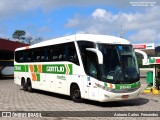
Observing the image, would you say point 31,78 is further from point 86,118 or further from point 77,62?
point 86,118

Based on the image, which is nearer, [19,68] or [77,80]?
[77,80]

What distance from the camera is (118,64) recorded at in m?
14.3

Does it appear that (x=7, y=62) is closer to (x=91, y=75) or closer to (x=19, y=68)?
(x=19, y=68)

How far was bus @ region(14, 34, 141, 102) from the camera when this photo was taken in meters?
14.0

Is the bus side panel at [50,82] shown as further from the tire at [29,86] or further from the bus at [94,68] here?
the tire at [29,86]

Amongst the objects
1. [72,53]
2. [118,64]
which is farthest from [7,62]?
[118,64]

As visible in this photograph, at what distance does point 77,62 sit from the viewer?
1555 centimetres

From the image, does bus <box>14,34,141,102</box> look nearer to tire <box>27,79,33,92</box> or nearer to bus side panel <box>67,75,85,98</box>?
bus side panel <box>67,75,85,98</box>

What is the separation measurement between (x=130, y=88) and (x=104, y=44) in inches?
85.7

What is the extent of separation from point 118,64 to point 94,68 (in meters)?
1.03

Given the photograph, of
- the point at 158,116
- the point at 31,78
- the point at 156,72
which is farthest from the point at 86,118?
the point at 156,72

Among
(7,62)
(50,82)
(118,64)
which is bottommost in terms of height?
(50,82)

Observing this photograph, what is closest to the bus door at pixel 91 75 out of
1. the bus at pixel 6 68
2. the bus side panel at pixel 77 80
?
the bus side panel at pixel 77 80

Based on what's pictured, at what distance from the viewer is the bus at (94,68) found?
1402cm
